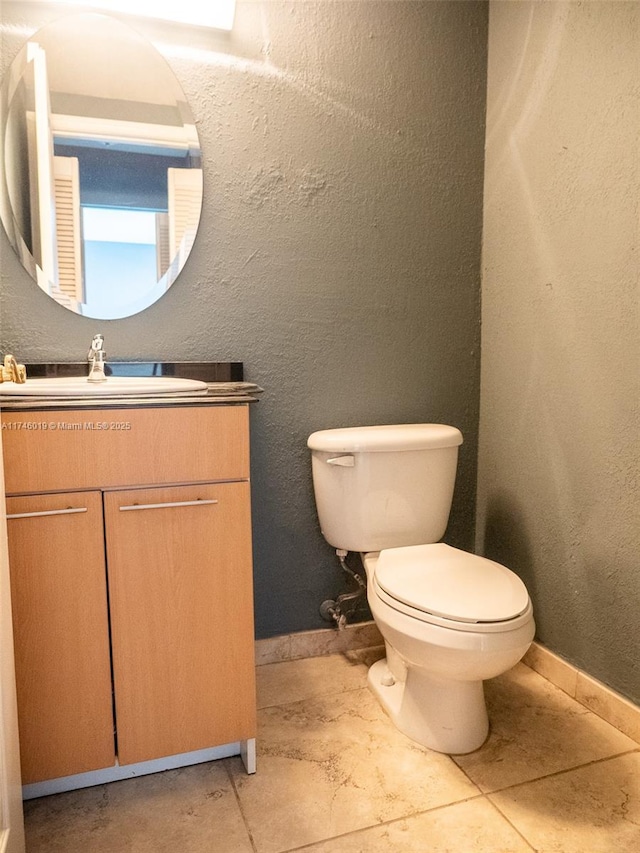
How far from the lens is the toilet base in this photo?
142 cm

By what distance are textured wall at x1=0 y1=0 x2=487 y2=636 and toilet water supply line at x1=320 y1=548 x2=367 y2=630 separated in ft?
0.11

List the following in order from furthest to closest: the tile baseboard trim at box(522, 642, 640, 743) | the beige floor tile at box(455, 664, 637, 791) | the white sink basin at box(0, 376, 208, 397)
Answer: the tile baseboard trim at box(522, 642, 640, 743)
the beige floor tile at box(455, 664, 637, 791)
the white sink basin at box(0, 376, 208, 397)

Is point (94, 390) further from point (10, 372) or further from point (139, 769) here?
point (139, 769)

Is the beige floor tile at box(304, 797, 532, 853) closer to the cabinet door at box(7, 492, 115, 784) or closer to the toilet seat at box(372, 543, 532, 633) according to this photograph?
the toilet seat at box(372, 543, 532, 633)

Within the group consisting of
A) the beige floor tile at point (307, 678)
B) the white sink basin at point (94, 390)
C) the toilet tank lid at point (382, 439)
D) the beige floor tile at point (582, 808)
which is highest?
the white sink basin at point (94, 390)

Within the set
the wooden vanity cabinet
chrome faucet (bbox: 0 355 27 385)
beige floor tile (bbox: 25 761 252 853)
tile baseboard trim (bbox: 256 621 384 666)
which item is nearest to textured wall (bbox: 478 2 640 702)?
tile baseboard trim (bbox: 256 621 384 666)

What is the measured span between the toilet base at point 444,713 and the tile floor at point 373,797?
29 millimetres

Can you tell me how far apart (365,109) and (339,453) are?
3.39ft

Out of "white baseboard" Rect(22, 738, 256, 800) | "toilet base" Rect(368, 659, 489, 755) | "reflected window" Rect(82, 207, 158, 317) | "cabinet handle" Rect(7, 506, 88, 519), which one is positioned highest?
"reflected window" Rect(82, 207, 158, 317)

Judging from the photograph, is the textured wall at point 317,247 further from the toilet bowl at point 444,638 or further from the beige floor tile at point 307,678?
the toilet bowl at point 444,638

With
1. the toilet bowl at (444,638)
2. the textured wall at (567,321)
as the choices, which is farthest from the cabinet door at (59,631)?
the textured wall at (567,321)

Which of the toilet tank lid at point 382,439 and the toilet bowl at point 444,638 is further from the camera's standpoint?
the toilet tank lid at point 382,439

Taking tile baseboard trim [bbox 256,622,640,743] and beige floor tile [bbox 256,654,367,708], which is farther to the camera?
beige floor tile [bbox 256,654,367,708]

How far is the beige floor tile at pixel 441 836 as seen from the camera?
44.9 inches
